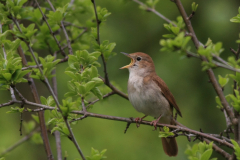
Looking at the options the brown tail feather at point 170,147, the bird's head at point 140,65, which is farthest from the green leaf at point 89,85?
the brown tail feather at point 170,147

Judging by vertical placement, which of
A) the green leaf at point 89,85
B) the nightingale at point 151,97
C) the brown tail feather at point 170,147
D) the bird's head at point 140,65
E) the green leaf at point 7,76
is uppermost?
the green leaf at point 7,76

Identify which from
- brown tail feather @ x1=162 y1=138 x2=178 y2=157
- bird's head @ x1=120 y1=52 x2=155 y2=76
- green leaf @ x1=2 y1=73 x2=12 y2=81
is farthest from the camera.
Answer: bird's head @ x1=120 y1=52 x2=155 y2=76

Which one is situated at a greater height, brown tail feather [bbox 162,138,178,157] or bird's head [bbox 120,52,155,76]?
bird's head [bbox 120,52,155,76]

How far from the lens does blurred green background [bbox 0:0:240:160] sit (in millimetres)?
6043

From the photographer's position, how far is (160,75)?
6.24 meters

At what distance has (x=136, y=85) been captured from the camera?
14.6 ft

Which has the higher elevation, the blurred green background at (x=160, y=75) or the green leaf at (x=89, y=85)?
the green leaf at (x=89, y=85)

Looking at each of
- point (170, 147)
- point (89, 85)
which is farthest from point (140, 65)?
point (89, 85)

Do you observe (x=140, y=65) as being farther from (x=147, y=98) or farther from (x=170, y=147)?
(x=170, y=147)

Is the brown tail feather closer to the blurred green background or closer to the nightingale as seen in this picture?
the nightingale

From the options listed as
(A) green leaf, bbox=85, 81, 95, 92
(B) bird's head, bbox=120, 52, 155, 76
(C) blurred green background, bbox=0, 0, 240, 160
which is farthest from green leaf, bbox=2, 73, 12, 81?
(C) blurred green background, bbox=0, 0, 240, 160

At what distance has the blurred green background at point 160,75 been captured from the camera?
19.8 feet

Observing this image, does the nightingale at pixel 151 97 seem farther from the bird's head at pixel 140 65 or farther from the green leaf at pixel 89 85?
the green leaf at pixel 89 85

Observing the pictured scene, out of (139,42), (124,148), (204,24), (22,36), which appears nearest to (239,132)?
(22,36)
